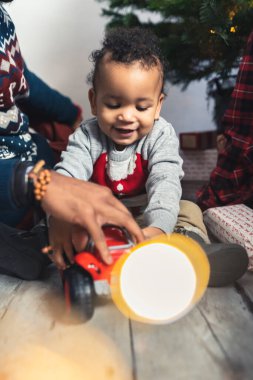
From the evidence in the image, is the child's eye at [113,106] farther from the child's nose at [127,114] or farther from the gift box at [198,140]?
the gift box at [198,140]

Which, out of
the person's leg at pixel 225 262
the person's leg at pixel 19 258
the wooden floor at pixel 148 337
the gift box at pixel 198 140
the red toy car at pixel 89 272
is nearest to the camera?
the wooden floor at pixel 148 337

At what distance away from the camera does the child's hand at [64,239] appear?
0.75 m

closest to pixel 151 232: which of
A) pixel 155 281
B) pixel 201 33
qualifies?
pixel 155 281

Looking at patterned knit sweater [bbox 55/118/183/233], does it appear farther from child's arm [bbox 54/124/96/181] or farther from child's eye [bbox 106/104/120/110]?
child's eye [bbox 106/104/120/110]

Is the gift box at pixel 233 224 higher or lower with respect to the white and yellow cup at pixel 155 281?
lower

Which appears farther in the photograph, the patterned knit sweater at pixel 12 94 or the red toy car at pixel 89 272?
the patterned knit sweater at pixel 12 94

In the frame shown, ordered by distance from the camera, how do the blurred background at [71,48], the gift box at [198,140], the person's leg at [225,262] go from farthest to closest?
1. the blurred background at [71,48]
2. the gift box at [198,140]
3. the person's leg at [225,262]

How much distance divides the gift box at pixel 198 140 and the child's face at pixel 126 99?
667 mm

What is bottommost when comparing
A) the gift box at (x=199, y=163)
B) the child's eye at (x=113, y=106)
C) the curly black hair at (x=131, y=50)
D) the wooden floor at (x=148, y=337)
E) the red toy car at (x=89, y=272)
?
the gift box at (x=199, y=163)

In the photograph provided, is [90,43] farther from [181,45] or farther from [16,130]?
[16,130]

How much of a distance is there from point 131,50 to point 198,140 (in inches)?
30.9

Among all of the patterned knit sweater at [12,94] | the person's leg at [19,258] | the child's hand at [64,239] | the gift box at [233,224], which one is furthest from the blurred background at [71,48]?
the child's hand at [64,239]

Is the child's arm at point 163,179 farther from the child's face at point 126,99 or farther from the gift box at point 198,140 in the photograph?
the gift box at point 198,140

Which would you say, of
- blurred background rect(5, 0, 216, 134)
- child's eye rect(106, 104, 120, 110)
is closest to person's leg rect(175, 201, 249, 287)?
child's eye rect(106, 104, 120, 110)
